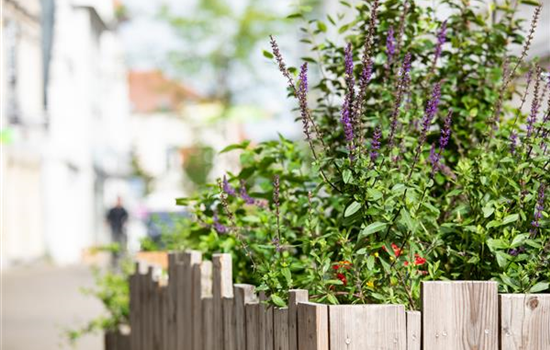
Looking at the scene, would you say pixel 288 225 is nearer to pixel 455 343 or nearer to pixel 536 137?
pixel 536 137

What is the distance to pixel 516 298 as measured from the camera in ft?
11.0

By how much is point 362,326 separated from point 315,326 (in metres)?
0.12

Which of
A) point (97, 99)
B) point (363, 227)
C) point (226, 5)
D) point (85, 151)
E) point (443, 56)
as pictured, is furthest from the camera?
point (226, 5)

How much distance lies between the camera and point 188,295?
17.3ft

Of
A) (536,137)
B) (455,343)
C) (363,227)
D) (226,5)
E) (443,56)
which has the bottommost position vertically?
(455,343)

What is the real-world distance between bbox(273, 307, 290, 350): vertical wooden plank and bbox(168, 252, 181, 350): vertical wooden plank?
6.20ft

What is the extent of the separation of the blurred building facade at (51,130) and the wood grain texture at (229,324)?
2682 centimetres

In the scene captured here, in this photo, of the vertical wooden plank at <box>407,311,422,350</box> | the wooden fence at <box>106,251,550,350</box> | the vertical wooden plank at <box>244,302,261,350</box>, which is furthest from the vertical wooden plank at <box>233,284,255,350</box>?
the vertical wooden plank at <box>407,311,422,350</box>

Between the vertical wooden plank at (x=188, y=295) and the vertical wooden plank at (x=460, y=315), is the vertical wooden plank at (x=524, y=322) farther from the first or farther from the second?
the vertical wooden plank at (x=188, y=295)

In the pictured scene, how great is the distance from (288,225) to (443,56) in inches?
42.8

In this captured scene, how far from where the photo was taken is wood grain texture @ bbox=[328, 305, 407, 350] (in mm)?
3232

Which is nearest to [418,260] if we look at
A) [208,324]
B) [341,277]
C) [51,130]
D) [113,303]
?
[341,277]

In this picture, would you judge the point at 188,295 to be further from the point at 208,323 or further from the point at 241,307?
the point at 241,307

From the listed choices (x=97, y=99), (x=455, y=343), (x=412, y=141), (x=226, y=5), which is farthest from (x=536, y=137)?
(x=226, y=5)
